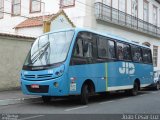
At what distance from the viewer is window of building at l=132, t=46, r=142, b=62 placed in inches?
761

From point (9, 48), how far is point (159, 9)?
26118 mm

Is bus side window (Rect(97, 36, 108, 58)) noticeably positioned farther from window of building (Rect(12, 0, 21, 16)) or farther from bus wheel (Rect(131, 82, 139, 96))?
window of building (Rect(12, 0, 21, 16))

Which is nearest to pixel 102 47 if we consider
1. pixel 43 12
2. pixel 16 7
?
pixel 43 12

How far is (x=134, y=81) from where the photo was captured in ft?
63.0

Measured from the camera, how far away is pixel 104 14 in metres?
26.9

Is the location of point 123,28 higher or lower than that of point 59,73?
higher

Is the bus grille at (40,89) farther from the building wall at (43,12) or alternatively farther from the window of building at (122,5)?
the window of building at (122,5)

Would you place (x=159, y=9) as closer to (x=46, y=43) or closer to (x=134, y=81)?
(x=134, y=81)

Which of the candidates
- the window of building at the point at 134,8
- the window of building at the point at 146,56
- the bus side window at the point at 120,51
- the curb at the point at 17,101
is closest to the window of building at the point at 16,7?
the window of building at the point at 134,8

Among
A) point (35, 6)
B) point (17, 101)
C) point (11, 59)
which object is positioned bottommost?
point (17, 101)

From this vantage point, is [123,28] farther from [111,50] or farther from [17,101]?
[17,101]

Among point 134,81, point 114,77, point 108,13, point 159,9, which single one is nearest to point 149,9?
point 159,9

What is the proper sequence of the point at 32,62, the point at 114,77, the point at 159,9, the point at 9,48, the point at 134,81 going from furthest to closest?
1. the point at 159,9
2. the point at 134,81
3. the point at 9,48
4. the point at 114,77
5. the point at 32,62

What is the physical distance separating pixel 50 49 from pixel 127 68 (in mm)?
5881
